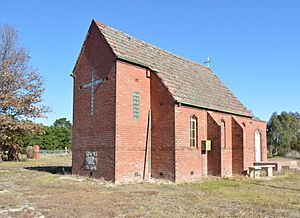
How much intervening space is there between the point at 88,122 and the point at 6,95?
732 inches

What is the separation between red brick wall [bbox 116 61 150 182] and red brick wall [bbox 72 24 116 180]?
1.08 ft

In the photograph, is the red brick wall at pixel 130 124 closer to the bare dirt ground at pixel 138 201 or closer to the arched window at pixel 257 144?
the bare dirt ground at pixel 138 201

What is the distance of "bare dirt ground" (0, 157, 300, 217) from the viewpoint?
30.9 feet

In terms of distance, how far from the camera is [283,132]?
57.2 metres

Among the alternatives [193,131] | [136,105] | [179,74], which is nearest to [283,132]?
[179,74]

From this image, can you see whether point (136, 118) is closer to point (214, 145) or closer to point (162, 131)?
point (162, 131)

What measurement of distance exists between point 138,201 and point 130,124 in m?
6.58

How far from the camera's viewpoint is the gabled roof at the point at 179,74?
18364 millimetres

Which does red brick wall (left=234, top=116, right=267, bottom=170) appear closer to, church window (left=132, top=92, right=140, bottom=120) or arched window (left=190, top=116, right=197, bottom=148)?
arched window (left=190, top=116, right=197, bottom=148)

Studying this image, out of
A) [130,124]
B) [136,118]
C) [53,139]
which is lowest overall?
[53,139]

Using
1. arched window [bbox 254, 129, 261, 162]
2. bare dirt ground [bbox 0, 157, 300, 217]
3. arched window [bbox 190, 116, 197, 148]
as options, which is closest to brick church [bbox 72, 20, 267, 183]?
arched window [bbox 190, 116, 197, 148]

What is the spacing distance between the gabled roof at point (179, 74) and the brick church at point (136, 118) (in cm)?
9

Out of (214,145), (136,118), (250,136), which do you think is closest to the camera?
(136,118)

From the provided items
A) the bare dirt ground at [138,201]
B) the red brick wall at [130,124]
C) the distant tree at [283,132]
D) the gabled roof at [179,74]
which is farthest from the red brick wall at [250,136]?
the distant tree at [283,132]
